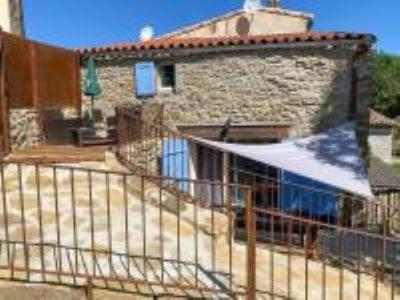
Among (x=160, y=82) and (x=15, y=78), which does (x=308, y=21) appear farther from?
(x=15, y=78)

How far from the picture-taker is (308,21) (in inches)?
890

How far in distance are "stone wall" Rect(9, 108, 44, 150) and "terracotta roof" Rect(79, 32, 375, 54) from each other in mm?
5233

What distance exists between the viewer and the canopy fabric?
1197cm

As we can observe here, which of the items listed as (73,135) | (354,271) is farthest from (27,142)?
(354,271)

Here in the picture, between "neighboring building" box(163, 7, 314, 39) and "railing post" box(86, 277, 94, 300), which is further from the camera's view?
"neighboring building" box(163, 7, 314, 39)

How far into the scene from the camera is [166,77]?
17.7 meters

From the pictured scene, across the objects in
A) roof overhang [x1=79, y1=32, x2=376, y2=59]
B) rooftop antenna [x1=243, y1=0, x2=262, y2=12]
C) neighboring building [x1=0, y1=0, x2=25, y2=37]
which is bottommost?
roof overhang [x1=79, y1=32, x2=376, y2=59]

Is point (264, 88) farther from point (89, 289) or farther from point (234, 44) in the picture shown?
point (89, 289)

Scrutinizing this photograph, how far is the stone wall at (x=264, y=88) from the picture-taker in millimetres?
15594

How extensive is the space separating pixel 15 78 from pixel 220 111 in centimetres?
633

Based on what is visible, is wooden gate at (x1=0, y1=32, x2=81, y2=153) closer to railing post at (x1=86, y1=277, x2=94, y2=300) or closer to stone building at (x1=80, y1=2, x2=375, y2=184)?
stone building at (x1=80, y1=2, x2=375, y2=184)

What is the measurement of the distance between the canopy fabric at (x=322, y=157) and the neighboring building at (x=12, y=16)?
7054 millimetres

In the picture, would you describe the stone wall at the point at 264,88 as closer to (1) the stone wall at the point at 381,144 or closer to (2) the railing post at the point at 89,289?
(2) the railing post at the point at 89,289

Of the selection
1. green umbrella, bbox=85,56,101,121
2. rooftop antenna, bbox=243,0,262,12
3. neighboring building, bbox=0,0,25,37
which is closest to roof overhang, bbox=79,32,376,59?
green umbrella, bbox=85,56,101,121
